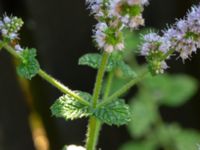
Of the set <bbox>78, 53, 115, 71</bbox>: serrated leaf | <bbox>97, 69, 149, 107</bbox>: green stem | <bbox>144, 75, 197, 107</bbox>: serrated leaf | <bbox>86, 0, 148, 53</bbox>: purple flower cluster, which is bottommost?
<bbox>97, 69, 149, 107</bbox>: green stem

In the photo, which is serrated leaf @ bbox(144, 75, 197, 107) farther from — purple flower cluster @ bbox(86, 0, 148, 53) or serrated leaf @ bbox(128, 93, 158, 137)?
purple flower cluster @ bbox(86, 0, 148, 53)

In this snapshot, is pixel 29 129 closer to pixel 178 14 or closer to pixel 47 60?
pixel 47 60

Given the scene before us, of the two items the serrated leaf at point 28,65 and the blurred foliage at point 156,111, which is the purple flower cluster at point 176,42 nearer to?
the serrated leaf at point 28,65

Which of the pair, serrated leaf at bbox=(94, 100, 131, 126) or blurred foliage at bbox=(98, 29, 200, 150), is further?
blurred foliage at bbox=(98, 29, 200, 150)

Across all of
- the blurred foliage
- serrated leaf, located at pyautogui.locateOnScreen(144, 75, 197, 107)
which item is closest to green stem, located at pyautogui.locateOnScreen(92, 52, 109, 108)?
the blurred foliage

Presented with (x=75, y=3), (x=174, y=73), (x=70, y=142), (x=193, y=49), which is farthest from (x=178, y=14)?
(x=193, y=49)
